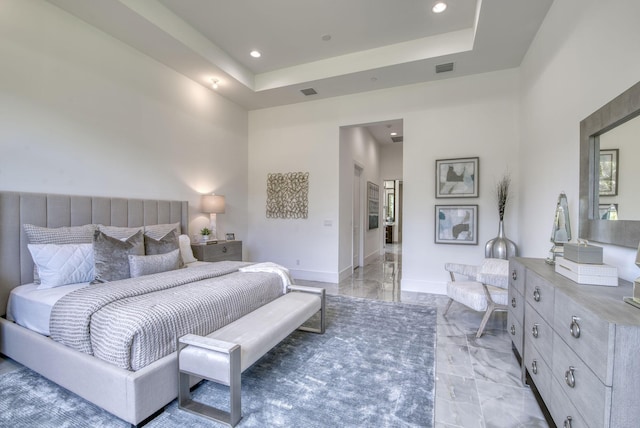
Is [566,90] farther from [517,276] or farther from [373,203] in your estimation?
[373,203]

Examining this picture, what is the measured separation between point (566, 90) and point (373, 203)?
541 cm

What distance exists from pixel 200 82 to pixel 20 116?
2.42 metres

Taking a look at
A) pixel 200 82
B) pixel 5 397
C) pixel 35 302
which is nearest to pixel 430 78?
pixel 200 82

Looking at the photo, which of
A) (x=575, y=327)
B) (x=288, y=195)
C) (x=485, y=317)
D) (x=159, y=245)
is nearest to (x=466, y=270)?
(x=485, y=317)

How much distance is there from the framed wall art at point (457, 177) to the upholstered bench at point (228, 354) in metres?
3.32

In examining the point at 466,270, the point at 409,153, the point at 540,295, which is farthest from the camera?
the point at 409,153

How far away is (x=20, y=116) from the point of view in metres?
2.74

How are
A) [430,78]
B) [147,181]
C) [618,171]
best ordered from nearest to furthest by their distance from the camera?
[618,171] < [147,181] < [430,78]

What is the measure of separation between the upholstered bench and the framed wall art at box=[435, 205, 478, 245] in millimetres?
3130

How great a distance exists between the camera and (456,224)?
4.46 meters

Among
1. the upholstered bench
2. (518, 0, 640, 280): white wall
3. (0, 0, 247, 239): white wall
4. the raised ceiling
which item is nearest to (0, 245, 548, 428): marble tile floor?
(518, 0, 640, 280): white wall

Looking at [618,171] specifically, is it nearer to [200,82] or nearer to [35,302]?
[35,302]

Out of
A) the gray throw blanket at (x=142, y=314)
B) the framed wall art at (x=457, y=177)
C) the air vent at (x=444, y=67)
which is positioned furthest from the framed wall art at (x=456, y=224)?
the gray throw blanket at (x=142, y=314)

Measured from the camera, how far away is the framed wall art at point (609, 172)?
176cm
